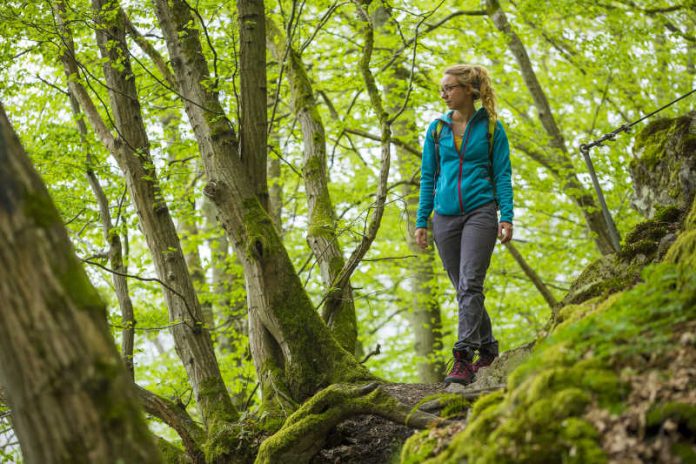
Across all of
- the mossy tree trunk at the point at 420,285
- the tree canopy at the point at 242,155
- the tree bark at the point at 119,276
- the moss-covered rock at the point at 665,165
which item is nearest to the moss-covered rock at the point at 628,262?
the moss-covered rock at the point at 665,165

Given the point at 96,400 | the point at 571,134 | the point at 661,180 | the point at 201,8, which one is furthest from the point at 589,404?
the point at 571,134

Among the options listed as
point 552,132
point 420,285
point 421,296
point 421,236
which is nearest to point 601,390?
point 421,236

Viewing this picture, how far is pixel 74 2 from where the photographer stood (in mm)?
6859

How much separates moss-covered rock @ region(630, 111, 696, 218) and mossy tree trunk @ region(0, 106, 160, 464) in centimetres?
439

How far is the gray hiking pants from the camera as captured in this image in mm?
4941

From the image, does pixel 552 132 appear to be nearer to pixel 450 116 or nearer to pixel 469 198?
pixel 450 116

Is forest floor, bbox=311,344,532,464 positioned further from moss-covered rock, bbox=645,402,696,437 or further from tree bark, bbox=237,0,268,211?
tree bark, bbox=237,0,268,211

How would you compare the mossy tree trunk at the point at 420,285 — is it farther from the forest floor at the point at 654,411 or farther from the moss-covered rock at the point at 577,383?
the forest floor at the point at 654,411

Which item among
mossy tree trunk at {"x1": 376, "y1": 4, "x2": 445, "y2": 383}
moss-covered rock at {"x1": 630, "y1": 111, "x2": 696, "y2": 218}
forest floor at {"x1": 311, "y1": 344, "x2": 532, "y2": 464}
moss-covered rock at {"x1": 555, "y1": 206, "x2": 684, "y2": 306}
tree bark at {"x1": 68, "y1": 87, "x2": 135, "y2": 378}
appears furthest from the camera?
mossy tree trunk at {"x1": 376, "y1": 4, "x2": 445, "y2": 383}

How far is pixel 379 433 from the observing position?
186 inches

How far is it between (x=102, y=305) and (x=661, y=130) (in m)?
5.72

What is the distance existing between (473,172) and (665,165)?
2167mm

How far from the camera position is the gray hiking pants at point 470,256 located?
4.94 metres

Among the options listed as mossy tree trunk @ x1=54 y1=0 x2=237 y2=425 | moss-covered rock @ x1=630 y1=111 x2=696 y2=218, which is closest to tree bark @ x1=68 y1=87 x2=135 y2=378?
mossy tree trunk @ x1=54 y1=0 x2=237 y2=425
